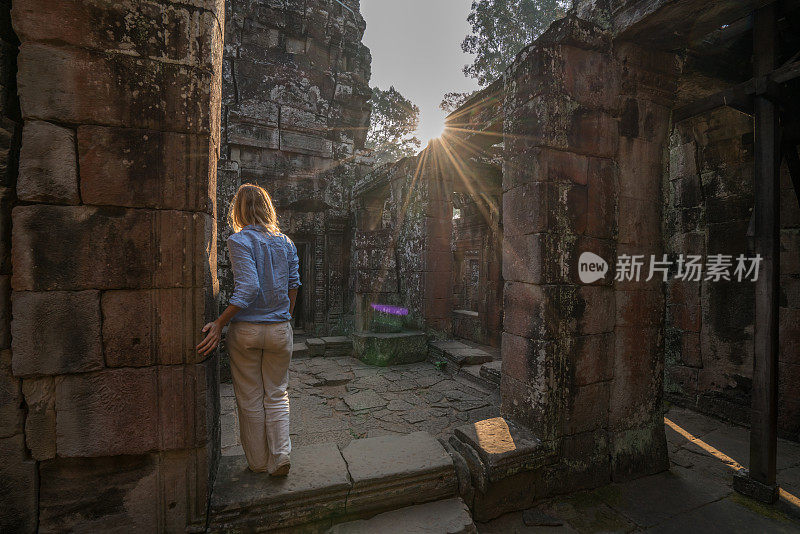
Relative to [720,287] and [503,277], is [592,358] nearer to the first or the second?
[503,277]

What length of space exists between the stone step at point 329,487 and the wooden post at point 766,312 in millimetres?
2561

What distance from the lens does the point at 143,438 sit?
186 centimetres

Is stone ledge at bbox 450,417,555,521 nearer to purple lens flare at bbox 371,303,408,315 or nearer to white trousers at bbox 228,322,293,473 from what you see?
white trousers at bbox 228,322,293,473

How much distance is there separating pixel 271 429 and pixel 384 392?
3063mm

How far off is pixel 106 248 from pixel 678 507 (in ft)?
13.8

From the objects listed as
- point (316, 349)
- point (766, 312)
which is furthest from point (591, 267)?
point (316, 349)

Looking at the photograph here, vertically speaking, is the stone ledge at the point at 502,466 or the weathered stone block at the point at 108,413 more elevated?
the weathered stone block at the point at 108,413

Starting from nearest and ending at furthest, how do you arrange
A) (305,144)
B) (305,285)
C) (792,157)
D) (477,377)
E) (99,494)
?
1. (99,494)
2. (792,157)
3. (477,377)
4. (305,144)
5. (305,285)

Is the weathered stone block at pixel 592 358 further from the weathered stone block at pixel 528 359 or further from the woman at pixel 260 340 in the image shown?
the woman at pixel 260 340

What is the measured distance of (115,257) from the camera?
1.82 m

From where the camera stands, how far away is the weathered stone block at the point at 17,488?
1.72 metres

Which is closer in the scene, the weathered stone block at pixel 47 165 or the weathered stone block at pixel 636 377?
the weathered stone block at pixel 47 165

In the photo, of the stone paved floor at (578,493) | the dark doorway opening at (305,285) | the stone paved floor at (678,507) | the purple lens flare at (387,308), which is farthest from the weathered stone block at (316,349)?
the stone paved floor at (678,507)

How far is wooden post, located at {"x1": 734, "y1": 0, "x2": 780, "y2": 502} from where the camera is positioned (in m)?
2.82
